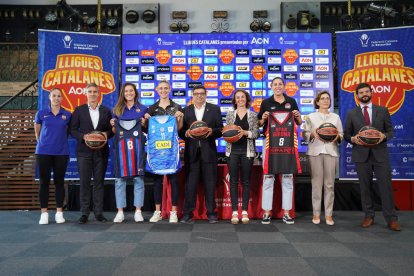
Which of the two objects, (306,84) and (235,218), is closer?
(235,218)

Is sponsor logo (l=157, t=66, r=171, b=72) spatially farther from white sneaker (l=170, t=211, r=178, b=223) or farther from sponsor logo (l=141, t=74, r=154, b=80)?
white sneaker (l=170, t=211, r=178, b=223)

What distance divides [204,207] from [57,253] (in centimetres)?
217

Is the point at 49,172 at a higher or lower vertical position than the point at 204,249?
higher

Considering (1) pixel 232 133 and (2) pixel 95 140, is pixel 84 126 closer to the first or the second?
(2) pixel 95 140

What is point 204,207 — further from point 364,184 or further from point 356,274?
point 356,274

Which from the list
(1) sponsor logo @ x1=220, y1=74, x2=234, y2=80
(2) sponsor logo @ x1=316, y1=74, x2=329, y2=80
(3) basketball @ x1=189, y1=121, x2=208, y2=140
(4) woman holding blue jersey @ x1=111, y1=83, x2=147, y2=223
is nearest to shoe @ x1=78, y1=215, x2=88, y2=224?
(4) woman holding blue jersey @ x1=111, y1=83, x2=147, y2=223

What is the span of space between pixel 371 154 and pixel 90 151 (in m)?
3.41

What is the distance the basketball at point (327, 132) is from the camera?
4156mm

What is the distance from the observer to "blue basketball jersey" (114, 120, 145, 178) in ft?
14.5

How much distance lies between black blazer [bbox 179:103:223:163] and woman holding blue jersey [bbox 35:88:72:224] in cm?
149

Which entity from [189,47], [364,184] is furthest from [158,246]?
[189,47]

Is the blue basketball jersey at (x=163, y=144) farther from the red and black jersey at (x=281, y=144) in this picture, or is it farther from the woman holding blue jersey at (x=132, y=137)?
the red and black jersey at (x=281, y=144)

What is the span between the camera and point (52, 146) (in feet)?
14.4

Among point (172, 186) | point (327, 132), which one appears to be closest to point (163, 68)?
point (172, 186)
